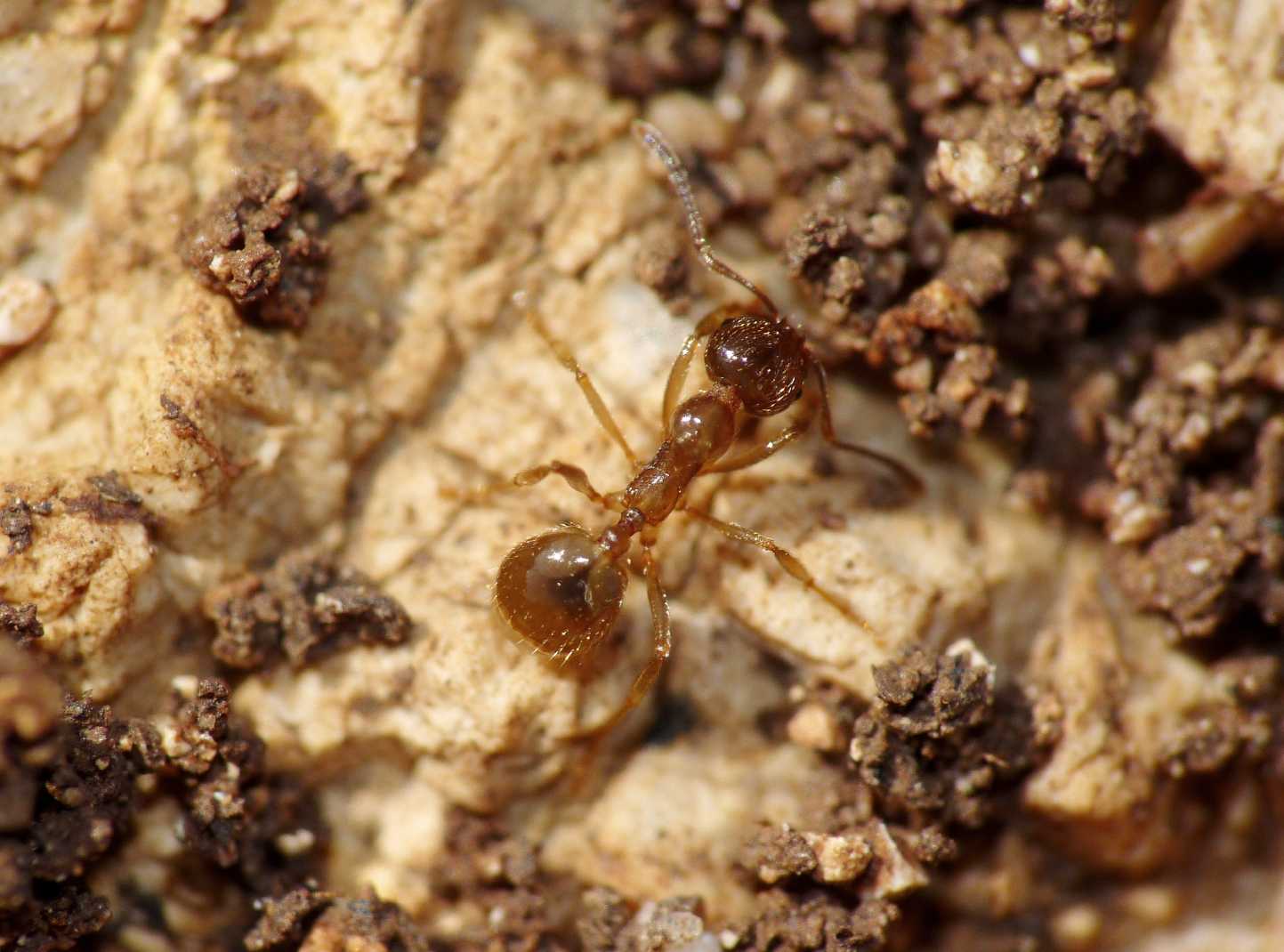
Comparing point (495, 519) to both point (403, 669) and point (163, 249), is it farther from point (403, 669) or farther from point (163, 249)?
point (163, 249)

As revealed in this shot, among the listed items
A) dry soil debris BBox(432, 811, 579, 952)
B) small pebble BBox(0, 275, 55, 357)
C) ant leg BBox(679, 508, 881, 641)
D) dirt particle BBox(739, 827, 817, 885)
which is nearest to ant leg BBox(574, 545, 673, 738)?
ant leg BBox(679, 508, 881, 641)

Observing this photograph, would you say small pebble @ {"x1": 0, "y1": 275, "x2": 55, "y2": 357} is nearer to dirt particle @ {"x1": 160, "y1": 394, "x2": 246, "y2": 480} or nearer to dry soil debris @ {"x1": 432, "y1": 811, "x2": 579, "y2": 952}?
dirt particle @ {"x1": 160, "y1": 394, "x2": 246, "y2": 480}

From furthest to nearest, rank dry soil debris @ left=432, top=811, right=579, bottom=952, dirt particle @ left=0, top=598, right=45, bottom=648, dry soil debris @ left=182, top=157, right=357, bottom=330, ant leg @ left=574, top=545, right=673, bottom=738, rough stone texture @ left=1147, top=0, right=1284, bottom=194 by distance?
rough stone texture @ left=1147, top=0, right=1284, bottom=194, ant leg @ left=574, top=545, right=673, bottom=738, dry soil debris @ left=432, top=811, right=579, bottom=952, dry soil debris @ left=182, top=157, right=357, bottom=330, dirt particle @ left=0, top=598, right=45, bottom=648

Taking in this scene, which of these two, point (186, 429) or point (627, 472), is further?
point (627, 472)

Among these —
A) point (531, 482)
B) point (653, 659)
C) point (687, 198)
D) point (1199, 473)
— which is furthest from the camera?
point (1199, 473)

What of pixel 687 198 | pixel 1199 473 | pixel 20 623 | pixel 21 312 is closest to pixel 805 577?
pixel 687 198

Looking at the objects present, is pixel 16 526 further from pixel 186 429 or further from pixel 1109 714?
pixel 1109 714
